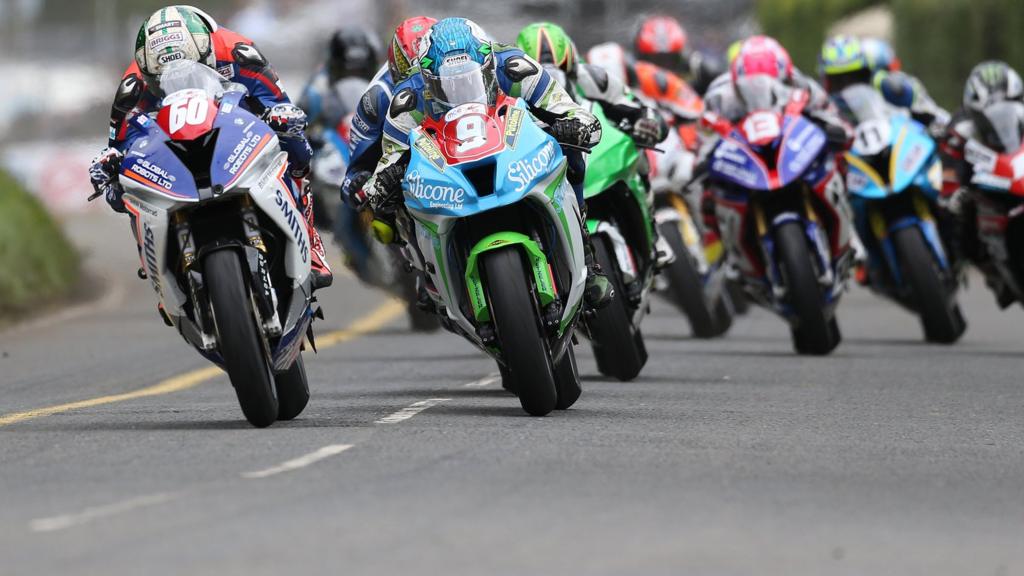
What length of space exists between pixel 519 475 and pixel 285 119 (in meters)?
2.71

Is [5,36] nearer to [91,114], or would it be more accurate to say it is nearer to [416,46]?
[91,114]

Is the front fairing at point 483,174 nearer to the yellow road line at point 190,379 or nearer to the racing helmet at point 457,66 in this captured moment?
the racing helmet at point 457,66

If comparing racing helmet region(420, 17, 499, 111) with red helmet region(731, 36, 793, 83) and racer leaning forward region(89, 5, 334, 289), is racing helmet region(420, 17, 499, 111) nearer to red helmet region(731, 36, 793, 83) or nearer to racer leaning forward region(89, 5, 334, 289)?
racer leaning forward region(89, 5, 334, 289)

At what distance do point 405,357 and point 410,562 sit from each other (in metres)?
9.66

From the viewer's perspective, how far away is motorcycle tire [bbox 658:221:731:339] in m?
17.5

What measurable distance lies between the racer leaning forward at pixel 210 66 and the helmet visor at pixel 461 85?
2.10 feet

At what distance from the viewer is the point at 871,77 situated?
1850 cm

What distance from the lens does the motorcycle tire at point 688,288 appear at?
57.4 feet

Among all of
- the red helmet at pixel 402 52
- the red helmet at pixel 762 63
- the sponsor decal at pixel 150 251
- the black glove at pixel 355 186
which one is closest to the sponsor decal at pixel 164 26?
the sponsor decal at pixel 150 251

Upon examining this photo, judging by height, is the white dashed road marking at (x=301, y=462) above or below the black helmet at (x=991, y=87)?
above

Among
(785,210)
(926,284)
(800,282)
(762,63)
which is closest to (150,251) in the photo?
(800,282)

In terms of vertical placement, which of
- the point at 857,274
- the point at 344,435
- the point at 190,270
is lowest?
the point at 857,274

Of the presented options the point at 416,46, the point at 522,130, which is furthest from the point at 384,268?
the point at 522,130

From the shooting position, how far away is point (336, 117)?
1978 cm
